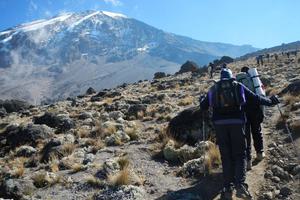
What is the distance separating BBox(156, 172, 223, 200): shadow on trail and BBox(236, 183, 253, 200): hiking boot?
507 mm

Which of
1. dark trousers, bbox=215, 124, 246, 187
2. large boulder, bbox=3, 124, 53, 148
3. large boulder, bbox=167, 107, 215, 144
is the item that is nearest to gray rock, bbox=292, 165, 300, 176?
dark trousers, bbox=215, 124, 246, 187

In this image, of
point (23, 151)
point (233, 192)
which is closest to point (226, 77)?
point (233, 192)

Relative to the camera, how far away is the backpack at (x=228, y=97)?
327 inches

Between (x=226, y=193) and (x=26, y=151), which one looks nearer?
(x=226, y=193)

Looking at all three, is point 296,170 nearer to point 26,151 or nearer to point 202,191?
point 202,191

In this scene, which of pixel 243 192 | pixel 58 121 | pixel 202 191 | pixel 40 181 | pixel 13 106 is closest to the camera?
pixel 243 192

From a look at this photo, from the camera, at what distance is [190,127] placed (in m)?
12.9

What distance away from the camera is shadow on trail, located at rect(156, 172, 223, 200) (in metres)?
8.54

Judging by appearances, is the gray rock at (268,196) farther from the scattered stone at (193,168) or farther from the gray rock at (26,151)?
the gray rock at (26,151)

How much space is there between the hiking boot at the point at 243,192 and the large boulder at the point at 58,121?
1244cm

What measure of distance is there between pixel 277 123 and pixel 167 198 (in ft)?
Result: 18.6

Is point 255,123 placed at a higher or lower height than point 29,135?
higher

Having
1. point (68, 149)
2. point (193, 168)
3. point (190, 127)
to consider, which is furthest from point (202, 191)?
point (68, 149)

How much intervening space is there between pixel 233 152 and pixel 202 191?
3.40 ft
